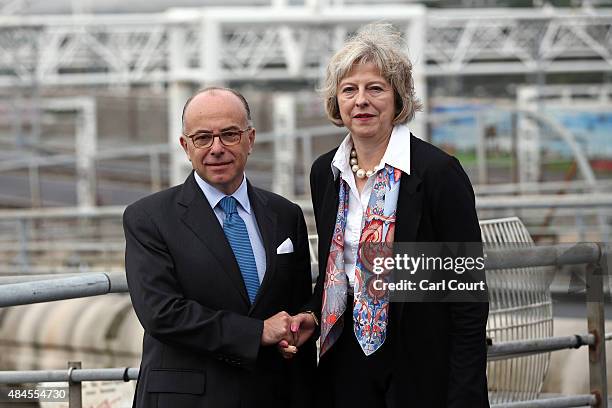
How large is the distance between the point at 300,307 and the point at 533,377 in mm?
1710

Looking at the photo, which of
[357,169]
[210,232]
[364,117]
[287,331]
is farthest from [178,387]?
[364,117]

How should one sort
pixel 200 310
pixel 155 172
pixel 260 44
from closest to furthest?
pixel 200 310 → pixel 155 172 → pixel 260 44

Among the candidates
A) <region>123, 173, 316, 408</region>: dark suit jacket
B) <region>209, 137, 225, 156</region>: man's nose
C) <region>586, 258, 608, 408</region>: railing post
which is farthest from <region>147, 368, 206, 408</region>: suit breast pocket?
<region>586, 258, 608, 408</region>: railing post

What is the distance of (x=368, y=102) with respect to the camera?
335 cm

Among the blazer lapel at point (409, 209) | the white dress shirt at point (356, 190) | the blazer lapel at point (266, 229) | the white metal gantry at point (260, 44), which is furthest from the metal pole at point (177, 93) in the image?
the blazer lapel at point (409, 209)

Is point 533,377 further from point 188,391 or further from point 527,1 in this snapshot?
point 527,1

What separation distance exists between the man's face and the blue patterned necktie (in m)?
0.08

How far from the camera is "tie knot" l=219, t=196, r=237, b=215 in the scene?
341cm

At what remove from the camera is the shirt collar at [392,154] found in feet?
11.0

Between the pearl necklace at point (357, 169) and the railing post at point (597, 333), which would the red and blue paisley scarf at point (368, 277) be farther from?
the railing post at point (597, 333)

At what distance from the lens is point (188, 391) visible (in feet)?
10.6

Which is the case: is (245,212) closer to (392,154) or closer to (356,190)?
(356,190)

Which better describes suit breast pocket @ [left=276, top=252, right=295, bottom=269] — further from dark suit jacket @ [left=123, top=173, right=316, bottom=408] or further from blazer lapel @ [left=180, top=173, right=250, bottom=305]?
blazer lapel @ [left=180, top=173, right=250, bottom=305]

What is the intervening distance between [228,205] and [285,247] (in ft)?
0.65
